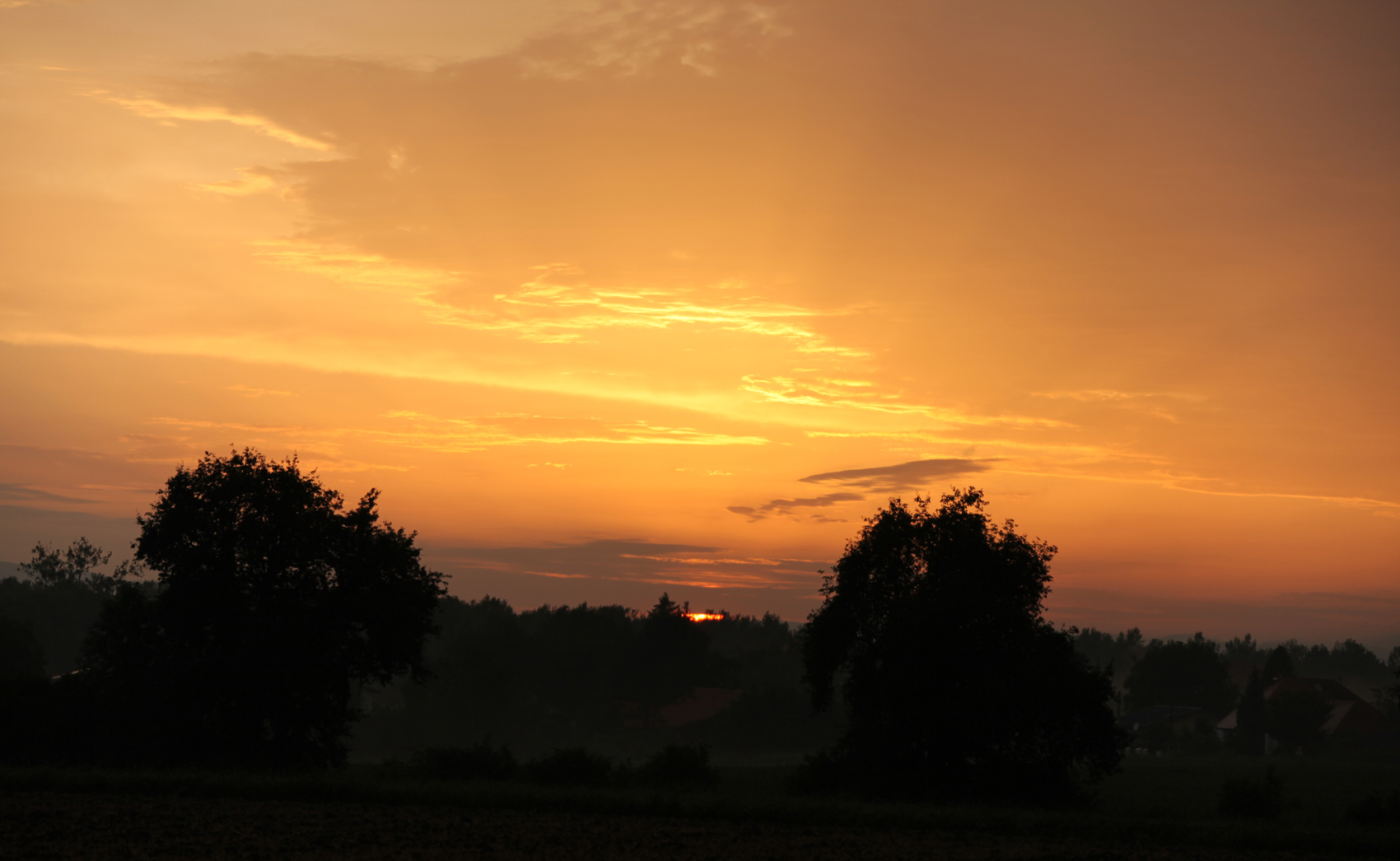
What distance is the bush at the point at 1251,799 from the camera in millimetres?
42562

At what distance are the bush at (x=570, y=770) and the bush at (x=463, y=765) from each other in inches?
55.7

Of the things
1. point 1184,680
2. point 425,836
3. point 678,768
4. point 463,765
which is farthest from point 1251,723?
point 425,836

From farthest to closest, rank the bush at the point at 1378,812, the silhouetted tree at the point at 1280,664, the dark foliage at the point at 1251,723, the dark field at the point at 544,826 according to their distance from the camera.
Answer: the silhouetted tree at the point at 1280,664, the dark foliage at the point at 1251,723, the bush at the point at 1378,812, the dark field at the point at 544,826

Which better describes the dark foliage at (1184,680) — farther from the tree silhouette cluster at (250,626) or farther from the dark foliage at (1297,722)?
the tree silhouette cluster at (250,626)

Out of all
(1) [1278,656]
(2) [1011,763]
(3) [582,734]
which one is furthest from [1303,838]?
(1) [1278,656]

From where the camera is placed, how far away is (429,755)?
45.8 meters

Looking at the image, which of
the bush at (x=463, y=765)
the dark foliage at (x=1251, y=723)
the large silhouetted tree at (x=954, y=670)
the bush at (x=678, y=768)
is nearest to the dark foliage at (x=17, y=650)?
the bush at (x=463, y=765)

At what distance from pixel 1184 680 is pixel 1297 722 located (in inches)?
1628

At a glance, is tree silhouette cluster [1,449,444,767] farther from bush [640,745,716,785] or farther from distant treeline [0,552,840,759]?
distant treeline [0,552,840,759]

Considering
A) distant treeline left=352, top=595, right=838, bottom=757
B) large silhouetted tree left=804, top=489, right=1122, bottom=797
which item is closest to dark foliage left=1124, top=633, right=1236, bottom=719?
distant treeline left=352, top=595, right=838, bottom=757

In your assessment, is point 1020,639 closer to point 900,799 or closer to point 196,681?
point 900,799

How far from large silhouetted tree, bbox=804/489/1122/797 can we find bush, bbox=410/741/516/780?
14698 mm

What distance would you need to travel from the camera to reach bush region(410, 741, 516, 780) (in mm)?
45000

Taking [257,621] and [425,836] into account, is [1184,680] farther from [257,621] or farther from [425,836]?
[425,836]
